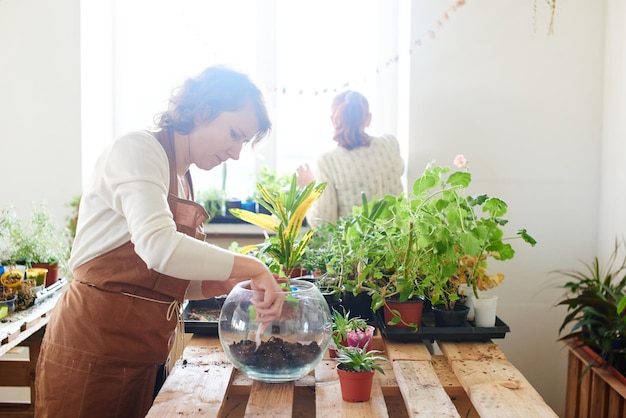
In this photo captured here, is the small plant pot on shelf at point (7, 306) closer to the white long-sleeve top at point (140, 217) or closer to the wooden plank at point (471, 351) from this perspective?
the white long-sleeve top at point (140, 217)

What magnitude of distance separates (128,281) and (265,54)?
2593 mm

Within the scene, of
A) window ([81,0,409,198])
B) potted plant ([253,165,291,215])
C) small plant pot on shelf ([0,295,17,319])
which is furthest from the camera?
window ([81,0,409,198])

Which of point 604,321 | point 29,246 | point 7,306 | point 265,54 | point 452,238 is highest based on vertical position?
point 265,54

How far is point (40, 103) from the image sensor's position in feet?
11.7

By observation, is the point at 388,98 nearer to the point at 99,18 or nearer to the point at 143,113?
the point at 143,113

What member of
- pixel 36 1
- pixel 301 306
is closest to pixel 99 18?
pixel 36 1

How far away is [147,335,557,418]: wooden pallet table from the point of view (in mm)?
1408

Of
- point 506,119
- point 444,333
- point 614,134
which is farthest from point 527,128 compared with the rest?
point 444,333

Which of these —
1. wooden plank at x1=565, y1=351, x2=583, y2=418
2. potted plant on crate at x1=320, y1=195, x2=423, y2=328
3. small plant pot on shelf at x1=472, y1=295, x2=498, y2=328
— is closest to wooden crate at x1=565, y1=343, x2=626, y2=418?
wooden plank at x1=565, y1=351, x2=583, y2=418

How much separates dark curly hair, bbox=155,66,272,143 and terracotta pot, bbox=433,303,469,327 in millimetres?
765

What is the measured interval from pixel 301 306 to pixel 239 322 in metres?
0.15

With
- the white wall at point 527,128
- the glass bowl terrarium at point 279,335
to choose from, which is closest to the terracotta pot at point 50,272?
the glass bowl terrarium at point 279,335

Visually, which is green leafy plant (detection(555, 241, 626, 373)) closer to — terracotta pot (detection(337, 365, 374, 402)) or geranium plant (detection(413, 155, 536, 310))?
geranium plant (detection(413, 155, 536, 310))

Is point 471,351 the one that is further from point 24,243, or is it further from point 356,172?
point 24,243
